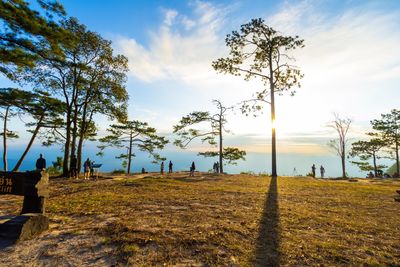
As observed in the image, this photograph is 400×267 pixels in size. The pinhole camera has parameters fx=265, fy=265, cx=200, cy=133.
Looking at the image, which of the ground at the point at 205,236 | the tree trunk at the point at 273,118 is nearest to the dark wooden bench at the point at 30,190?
the ground at the point at 205,236

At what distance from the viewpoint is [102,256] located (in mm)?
5098

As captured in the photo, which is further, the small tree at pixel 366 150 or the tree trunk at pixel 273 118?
the small tree at pixel 366 150

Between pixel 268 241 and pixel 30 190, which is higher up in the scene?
pixel 30 190

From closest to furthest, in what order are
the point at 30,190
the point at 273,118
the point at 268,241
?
the point at 268,241, the point at 30,190, the point at 273,118

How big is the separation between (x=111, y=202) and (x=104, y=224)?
10.9 feet

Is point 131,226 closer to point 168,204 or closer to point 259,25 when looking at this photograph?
point 168,204

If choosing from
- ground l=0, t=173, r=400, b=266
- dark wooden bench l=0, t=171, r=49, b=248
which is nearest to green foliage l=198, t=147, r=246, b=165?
ground l=0, t=173, r=400, b=266

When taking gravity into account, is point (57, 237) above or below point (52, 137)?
below

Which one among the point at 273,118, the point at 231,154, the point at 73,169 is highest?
the point at 273,118

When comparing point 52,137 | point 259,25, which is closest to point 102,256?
point 259,25

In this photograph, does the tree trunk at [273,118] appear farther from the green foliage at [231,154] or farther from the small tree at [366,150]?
the small tree at [366,150]

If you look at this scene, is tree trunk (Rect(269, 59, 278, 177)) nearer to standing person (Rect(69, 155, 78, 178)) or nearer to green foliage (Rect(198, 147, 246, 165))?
green foliage (Rect(198, 147, 246, 165))

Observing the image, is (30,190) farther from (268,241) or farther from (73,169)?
(73,169)

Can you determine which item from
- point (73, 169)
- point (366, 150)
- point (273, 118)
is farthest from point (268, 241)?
point (366, 150)
